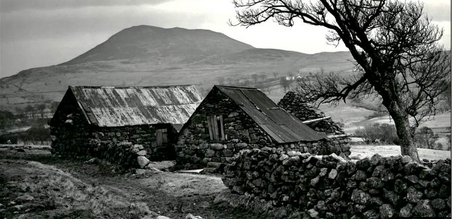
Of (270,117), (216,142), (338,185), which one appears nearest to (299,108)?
(270,117)

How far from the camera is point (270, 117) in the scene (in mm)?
19453

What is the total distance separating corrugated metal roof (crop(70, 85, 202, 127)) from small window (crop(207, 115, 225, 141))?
Result: 26.8 feet

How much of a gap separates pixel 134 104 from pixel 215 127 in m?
10.6

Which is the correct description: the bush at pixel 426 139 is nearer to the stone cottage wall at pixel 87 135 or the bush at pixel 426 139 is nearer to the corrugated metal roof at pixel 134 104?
the corrugated metal roof at pixel 134 104

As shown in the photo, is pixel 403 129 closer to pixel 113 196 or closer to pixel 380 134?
pixel 113 196

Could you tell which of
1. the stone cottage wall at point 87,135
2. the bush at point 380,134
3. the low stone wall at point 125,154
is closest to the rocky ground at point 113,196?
the low stone wall at point 125,154

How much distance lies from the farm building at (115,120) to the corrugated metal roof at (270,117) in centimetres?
760

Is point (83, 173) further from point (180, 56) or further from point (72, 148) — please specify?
point (180, 56)

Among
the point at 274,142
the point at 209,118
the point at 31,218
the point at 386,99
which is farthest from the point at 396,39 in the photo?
the point at 31,218

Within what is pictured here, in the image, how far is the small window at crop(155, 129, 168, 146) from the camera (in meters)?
26.7

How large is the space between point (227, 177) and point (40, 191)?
4.93 m

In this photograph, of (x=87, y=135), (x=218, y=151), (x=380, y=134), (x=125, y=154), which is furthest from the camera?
(x=380, y=134)

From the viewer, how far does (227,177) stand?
1207cm

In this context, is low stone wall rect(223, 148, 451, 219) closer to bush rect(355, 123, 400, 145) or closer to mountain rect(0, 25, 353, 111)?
bush rect(355, 123, 400, 145)
